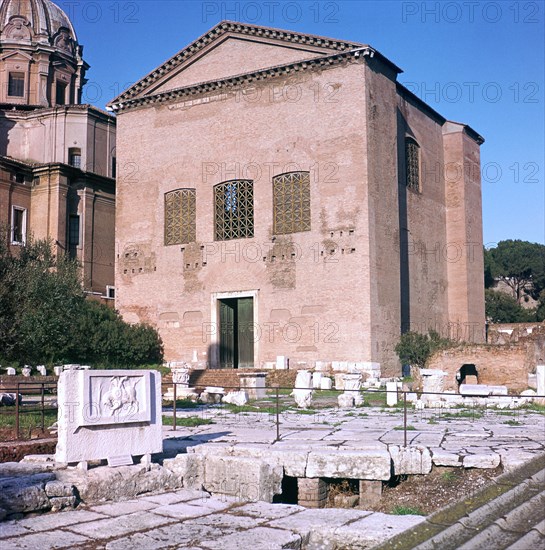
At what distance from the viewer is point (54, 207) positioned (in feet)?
100

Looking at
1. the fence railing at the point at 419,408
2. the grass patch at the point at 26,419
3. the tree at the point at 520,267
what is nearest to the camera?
the grass patch at the point at 26,419

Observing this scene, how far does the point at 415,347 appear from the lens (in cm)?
2392

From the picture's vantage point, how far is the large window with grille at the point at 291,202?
2494 centimetres

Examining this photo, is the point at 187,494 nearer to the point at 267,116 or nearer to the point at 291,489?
the point at 291,489

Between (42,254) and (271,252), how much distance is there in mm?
9644

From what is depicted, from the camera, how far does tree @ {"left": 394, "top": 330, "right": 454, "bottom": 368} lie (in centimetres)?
2377

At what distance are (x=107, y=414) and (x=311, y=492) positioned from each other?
2.30 metres

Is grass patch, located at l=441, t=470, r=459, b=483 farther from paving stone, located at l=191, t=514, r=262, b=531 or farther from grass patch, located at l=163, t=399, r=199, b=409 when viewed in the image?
grass patch, located at l=163, t=399, r=199, b=409

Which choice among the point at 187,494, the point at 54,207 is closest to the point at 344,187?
the point at 54,207

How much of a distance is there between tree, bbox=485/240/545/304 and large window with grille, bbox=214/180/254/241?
34448 mm

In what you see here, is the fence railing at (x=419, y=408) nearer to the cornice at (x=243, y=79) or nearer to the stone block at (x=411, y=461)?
the stone block at (x=411, y=461)

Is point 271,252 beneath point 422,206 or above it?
beneath

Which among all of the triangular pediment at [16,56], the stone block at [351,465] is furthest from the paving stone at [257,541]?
the triangular pediment at [16,56]

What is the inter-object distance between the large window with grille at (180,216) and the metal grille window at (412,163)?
801 centimetres
